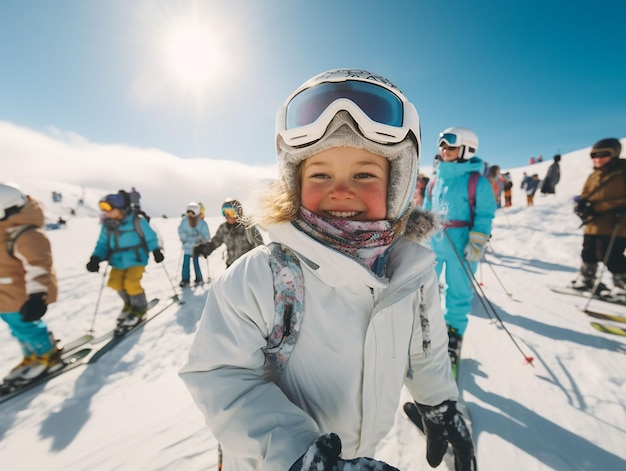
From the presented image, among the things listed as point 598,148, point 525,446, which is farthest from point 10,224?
point 598,148

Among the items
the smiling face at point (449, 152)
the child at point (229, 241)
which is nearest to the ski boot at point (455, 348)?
the smiling face at point (449, 152)

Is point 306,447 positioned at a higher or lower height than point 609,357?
higher

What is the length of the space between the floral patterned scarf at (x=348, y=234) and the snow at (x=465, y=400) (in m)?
2.01

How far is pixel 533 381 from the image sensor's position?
2869mm

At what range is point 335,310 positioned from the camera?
3.83ft

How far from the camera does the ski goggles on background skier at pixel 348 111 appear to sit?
1360mm

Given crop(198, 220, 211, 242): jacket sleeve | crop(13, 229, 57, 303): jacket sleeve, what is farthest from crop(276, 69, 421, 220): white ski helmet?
crop(198, 220, 211, 242): jacket sleeve

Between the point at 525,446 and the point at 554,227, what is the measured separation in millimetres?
12555

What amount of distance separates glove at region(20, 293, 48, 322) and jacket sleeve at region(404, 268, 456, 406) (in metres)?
4.30

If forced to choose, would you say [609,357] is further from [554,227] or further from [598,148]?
[554,227]

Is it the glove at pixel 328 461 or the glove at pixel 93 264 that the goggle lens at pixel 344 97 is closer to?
the glove at pixel 328 461

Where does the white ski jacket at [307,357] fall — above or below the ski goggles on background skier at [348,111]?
below

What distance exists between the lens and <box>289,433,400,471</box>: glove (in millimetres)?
797

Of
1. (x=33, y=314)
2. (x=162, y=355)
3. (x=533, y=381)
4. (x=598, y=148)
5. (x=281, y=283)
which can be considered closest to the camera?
(x=281, y=283)
